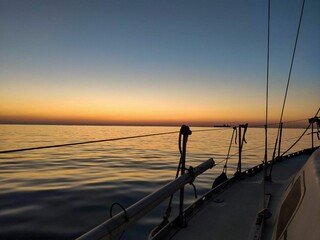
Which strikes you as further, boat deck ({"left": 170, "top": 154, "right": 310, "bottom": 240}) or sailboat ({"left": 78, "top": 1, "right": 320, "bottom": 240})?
boat deck ({"left": 170, "top": 154, "right": 310, "bottom": 240})

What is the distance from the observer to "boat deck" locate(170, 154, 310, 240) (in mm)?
3672

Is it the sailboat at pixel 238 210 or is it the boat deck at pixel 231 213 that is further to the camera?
the boat deck at pixel 231 213

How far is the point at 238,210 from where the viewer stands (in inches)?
183

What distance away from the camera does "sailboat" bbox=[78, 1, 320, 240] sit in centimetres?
187

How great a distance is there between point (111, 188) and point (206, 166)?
705 cm

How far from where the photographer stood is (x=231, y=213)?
178 inches

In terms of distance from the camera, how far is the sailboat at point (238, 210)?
1.87 meters

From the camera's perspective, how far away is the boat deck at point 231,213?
3.67m

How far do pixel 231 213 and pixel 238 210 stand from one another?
206 mm

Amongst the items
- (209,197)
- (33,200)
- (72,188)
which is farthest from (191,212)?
(72,188)

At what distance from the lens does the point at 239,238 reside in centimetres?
353

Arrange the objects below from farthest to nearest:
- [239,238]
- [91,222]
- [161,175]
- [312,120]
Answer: [161,175], [91,222], [312,120], [239,238]

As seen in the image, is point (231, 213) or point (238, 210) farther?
point (238, 210)

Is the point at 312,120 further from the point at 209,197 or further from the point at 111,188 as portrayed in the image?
the point at 111,188
